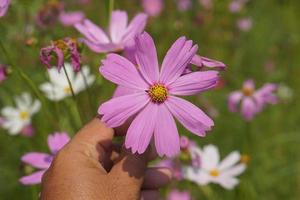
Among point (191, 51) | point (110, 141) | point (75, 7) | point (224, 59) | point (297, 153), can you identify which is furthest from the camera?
point (75, 7)

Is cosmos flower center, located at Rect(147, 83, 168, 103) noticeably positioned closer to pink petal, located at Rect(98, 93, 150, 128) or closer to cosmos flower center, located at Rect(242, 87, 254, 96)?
pink petal, located at Rect(98, 93, 150, 128)

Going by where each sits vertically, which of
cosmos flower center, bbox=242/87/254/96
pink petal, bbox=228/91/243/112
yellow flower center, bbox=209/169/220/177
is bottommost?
yellow flower center, bbox=209/169/220/177

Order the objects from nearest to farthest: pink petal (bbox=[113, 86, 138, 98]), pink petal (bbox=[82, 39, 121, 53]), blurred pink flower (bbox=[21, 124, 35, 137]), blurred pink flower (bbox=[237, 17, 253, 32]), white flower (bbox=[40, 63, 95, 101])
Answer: pink petal (bbox=[113, 86, 138, 98]) < pink petal (bbox=[82, 39, 121, 53]) < white flower (bbox=[40, 63, 95, 101]) < blurred pink flower (bbox=[21, 124, 35, 137]) < blurred pink flower (bbox=[237, 17, 253, 32])

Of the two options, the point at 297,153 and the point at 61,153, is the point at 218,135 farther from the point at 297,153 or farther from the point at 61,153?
the point at 61,153

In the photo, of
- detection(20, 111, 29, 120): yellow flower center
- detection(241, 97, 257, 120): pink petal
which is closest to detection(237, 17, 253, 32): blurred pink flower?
detection(241, 97, 257, 120): pink petal

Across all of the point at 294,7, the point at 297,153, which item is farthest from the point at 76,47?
the point at 294,7

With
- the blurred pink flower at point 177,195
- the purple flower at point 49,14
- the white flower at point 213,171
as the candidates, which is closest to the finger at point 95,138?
the white flower at point 213,171

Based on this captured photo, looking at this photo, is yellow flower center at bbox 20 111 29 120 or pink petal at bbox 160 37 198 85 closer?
pink petal at bbox 160 37 198 85

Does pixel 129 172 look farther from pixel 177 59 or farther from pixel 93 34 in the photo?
pixel 93 34

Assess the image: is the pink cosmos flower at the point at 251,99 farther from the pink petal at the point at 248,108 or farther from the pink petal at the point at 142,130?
the pink petal at the point at 142,130
